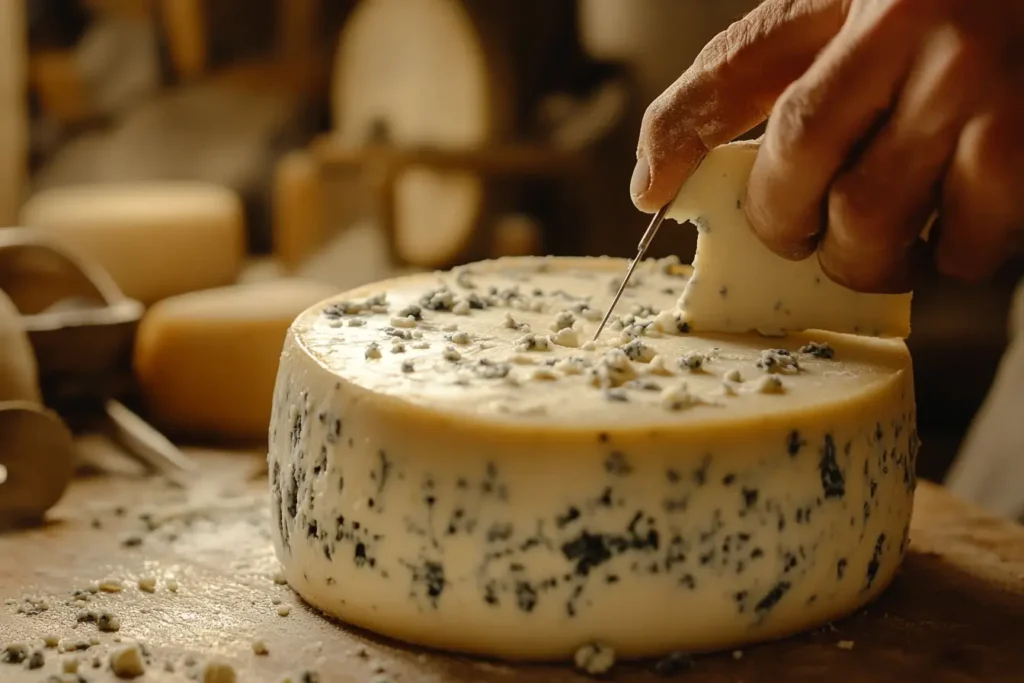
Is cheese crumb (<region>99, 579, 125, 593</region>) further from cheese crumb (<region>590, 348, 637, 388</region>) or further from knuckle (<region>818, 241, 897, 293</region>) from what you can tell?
knuckle (<region>818, 241, 897, 293</region>)

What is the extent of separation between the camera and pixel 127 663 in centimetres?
107

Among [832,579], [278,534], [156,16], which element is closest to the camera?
[832,579]

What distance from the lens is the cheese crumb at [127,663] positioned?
107cm

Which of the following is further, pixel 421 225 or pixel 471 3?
pixel 421 225

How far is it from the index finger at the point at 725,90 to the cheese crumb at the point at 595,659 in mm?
468

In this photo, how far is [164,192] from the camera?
295cm

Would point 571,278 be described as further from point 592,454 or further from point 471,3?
point 471,3

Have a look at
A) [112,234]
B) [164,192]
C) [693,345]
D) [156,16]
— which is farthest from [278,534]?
[156,16]

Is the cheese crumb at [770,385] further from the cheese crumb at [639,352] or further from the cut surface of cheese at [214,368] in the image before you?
the cut surface of cheese at [214,368]

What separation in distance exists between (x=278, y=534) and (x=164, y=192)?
185 cm

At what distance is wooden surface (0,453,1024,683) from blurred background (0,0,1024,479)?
3.97 feet

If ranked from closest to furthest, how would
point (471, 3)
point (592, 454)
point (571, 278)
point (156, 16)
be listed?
point (592, 454) → point (571, 278) → point (471, 3) → point (156, 16)

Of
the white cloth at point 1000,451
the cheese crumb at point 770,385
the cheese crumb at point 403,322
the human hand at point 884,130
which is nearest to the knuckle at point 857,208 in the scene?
the human hand at point 884,130

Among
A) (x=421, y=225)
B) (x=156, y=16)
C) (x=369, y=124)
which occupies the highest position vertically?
(x=156, y=16)
